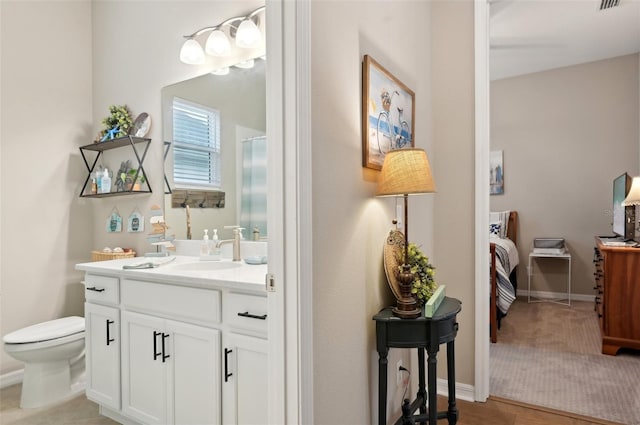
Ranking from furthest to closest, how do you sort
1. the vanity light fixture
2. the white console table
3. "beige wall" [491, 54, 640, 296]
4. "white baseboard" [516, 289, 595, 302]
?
"white baseboard" [516, 289, 595, 302] < the white console table < "beige wall" [491, 54, 640, 296] < the vanity light fixture

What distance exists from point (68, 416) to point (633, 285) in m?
3.98

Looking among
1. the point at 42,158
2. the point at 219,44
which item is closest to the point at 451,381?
the point at 219,44

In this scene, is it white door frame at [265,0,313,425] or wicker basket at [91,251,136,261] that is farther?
wicker basket at [91,251,136,261]

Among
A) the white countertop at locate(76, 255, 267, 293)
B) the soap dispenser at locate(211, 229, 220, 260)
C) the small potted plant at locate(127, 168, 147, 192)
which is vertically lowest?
the white countertop at locate(76, 255, 267, 293)

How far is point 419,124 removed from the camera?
2.30 m

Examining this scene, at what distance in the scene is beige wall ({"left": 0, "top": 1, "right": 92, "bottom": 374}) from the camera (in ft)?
9.02

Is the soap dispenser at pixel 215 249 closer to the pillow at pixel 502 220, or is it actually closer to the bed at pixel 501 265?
the bed at pixel 501 265

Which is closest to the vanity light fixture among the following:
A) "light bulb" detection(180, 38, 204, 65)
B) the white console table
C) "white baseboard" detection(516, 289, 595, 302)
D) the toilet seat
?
"light bulb" detection(180, 38, 204, 65)

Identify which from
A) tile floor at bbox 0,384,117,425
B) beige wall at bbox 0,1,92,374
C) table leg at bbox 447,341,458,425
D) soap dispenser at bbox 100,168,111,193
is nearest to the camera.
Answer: table leg at bbox 447,341,458,425

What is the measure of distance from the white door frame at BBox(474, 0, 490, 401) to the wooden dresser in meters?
1.40

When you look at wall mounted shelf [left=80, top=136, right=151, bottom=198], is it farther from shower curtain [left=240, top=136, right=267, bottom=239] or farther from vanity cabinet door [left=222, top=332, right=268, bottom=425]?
vanity cabinet door [left=222, top=332, right=268, bottom=425]

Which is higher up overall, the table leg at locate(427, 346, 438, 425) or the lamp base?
the lamp base

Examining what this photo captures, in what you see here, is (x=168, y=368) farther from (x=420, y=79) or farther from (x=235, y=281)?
(x=420, y=79)

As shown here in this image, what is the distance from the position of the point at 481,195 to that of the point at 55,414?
2.87 metres
